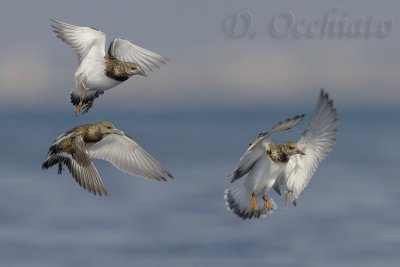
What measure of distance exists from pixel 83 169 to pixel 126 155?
58.0 inches

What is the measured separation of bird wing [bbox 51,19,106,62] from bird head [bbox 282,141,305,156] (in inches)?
156

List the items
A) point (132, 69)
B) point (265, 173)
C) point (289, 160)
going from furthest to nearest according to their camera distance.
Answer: point (132, 69) < point (289, 160) < point (265, 173)

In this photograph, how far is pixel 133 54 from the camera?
1969 cm

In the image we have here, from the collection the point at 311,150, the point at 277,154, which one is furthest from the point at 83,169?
the point at 311,150

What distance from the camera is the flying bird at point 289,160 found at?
17.2 meters

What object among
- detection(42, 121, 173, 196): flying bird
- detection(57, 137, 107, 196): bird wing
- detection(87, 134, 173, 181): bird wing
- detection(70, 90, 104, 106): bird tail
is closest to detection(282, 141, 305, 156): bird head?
detection(42, 121, 173, 196): flying bird

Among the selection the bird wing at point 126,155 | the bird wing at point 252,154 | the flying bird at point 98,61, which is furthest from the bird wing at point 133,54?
the bird wing at point 252,154

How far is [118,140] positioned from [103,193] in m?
1.98

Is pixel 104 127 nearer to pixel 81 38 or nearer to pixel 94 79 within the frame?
pixel 94 79

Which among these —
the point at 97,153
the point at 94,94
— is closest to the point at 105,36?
the point at 94,94

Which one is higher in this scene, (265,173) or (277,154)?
(277,154)

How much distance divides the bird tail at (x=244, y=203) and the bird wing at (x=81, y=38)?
3.47 m

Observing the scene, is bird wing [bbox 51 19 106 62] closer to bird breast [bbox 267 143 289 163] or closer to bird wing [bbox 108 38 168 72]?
bird wing [bbox 108 38 168 72]

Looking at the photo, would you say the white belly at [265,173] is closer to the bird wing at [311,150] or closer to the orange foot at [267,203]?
the bird wing at [311,150]
